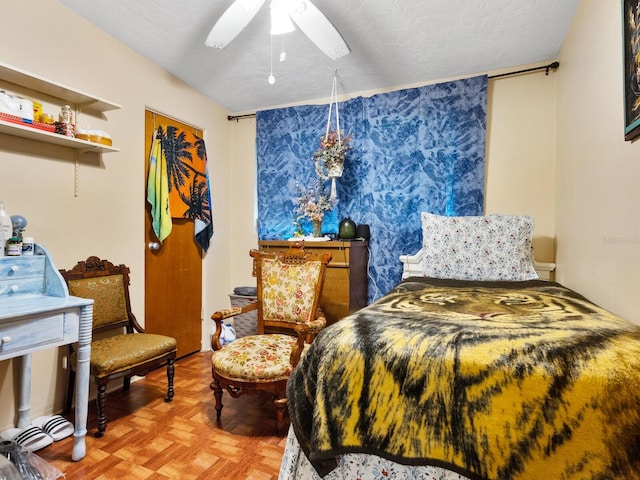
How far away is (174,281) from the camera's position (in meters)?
3.18

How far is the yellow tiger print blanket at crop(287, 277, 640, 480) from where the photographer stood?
2.76 ft

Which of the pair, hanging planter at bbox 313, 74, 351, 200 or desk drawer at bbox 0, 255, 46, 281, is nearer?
desk drawer at bbox 0, 255, 46, 281

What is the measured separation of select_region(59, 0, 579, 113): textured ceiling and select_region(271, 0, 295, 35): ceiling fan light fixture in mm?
284

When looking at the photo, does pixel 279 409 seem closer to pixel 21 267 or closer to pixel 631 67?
pixel 21 267

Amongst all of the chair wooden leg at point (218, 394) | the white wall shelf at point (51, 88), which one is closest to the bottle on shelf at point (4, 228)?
the white wall shelf at point (51, 88)

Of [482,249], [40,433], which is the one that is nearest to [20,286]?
[40,433]

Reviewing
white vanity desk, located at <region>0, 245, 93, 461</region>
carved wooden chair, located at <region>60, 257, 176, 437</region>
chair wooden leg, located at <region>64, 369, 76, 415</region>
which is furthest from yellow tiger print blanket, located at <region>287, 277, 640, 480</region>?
A: chair wooden leg, located at <region>64, 369, 76, 415</region>

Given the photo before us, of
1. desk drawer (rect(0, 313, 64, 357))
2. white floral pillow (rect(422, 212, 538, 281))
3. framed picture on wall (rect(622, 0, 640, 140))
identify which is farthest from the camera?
white floral pillow (rect(422, 212, 538, 281))

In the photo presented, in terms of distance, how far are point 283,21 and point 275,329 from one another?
2032 millimetres

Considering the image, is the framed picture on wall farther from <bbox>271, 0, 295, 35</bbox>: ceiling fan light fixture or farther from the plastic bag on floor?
the plastic bag on floor

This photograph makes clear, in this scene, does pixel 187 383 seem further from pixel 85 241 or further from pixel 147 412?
pixel 85 241

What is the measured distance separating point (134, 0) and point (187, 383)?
8.78ft

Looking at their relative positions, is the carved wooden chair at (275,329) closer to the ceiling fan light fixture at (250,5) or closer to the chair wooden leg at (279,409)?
the chair wooden leg at (279,409)

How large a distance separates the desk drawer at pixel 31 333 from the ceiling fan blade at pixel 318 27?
1992 millimetres
